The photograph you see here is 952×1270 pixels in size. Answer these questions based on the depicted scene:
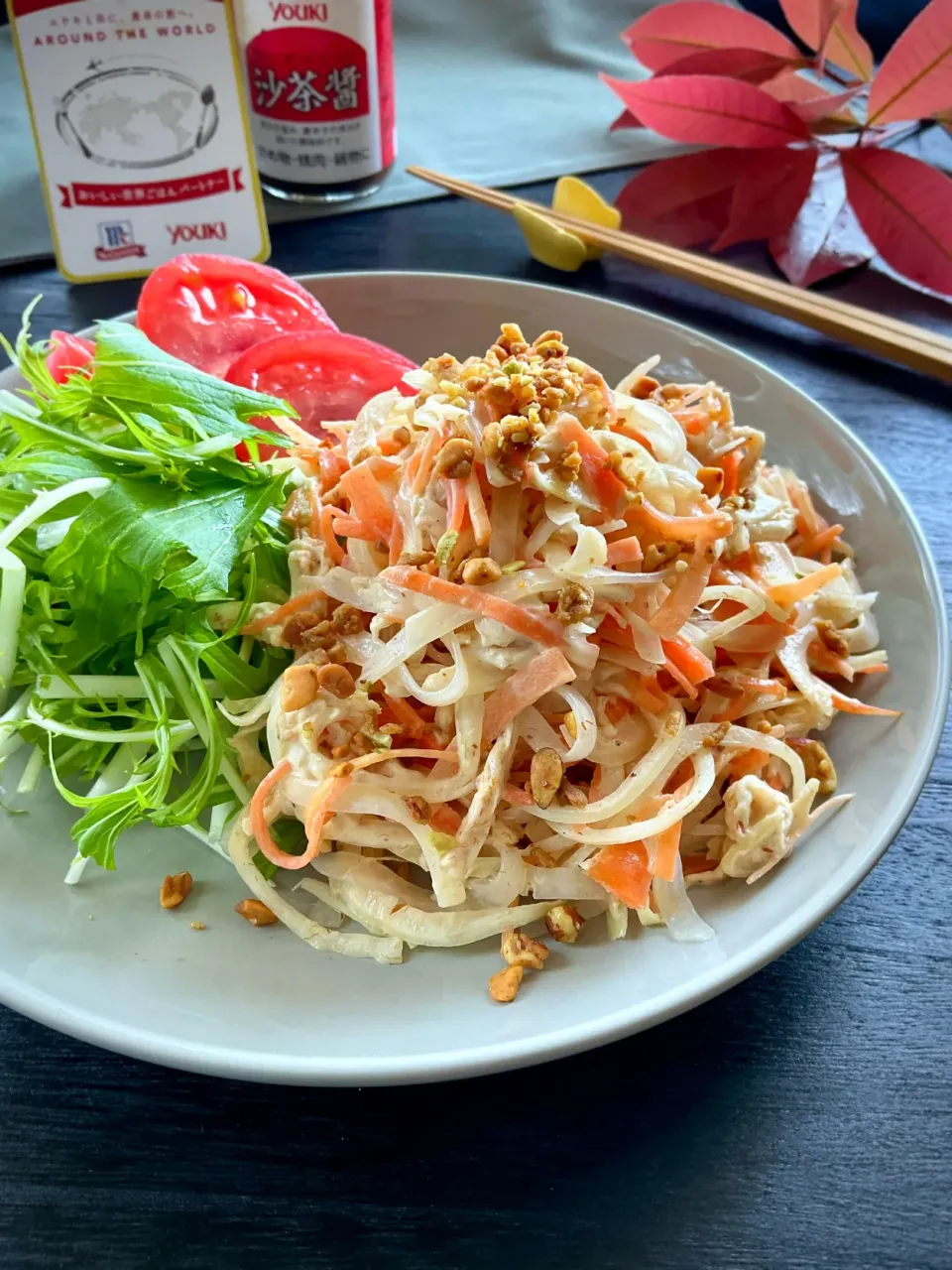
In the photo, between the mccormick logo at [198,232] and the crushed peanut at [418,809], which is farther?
the mccormick logo at [198,232]

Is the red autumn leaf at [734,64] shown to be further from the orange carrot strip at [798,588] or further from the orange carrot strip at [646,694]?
the orange carrot strip at [646,694]

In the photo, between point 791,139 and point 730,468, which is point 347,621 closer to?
point 730,468

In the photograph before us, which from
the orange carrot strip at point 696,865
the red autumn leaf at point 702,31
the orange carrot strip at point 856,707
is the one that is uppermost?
the red autumn leaf at point 702,31

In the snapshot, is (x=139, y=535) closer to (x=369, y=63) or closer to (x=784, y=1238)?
(x=784, y=1238)

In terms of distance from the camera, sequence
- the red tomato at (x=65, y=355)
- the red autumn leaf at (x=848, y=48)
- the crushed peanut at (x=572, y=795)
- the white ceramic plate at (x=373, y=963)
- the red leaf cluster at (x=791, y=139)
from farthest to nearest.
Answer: the red autumn leaf at (x=848, y=48) < the red leaf cluster at (x=791, y=139) < the red tomato at (x=65, y=355) < the crushed peanut at (x=572, y=795) < the white ceramic plate at (x=373, y=963)

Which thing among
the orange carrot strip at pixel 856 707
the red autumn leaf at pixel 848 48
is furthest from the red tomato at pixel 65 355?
the red autumn leaf at pixel 848 48

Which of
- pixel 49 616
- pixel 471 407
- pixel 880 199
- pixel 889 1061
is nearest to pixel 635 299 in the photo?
pixel 880 199

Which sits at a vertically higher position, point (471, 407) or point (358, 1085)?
point (471, 407)

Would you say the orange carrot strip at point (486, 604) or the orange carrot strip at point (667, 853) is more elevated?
the orange carrot strip at point (486, 604)
